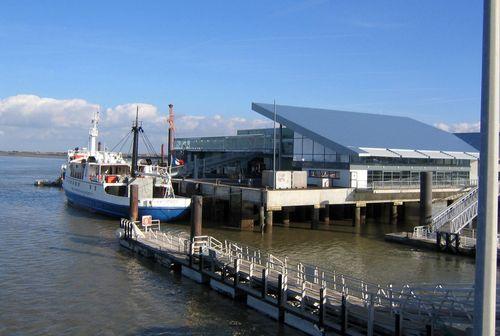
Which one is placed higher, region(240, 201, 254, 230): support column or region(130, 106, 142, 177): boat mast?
region(130, 106, 142, 177): boat mast

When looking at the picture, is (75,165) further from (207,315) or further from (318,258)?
(207,315)

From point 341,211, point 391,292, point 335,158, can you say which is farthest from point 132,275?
point 335,158

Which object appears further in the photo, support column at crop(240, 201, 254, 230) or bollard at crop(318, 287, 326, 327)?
support column at crop(240, 201, 254, 230)

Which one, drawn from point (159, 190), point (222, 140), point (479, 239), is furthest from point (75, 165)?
point (479, 239)

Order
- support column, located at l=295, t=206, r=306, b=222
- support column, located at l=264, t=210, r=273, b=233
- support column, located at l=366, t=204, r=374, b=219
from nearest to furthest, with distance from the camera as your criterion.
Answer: support column, located at l=264, t=210, r=273, b=233, support column, located at l=295, t=206, r=306, b=222, support column, located at l=366, t=204, r=374, b=219

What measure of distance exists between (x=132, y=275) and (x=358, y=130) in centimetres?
3497

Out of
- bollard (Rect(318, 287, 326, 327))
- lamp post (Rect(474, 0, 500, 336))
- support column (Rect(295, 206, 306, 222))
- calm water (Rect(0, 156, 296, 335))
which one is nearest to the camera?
lamp post (Rect(474, 0, 500, 336))

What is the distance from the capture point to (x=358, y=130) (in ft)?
177

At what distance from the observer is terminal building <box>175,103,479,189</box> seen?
152 ft

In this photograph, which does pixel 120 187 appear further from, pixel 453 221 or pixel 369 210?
pixel 453 221

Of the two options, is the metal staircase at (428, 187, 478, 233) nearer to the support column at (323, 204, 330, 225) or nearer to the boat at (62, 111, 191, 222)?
the support column at (323, 204, 330, 225)

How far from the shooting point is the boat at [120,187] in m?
42.3

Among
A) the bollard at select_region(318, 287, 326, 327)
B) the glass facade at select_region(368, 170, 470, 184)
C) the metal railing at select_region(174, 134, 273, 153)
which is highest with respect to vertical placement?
the metal railing at select_region(174, 134, 273, 153)

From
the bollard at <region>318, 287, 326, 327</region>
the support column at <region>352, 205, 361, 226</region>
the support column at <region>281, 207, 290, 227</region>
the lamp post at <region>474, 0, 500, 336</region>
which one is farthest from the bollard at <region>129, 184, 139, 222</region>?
the lamp post at <region>474, 0, 500, 336</region>
